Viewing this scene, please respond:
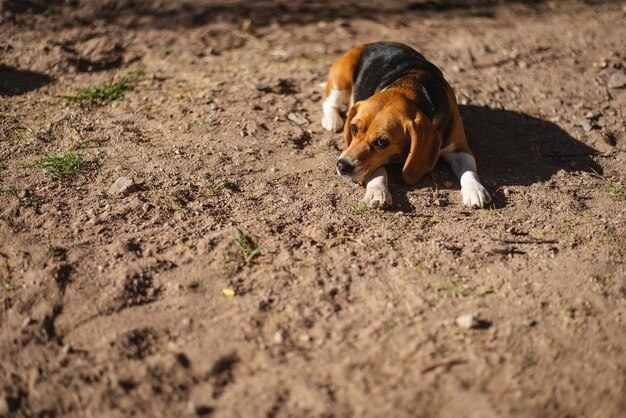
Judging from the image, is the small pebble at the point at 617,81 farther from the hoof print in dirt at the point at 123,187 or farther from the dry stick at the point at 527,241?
the hoof print in dirt at the point at 123,187

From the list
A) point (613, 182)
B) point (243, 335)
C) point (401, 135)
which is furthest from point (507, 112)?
point (243, 335)

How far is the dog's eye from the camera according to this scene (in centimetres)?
454

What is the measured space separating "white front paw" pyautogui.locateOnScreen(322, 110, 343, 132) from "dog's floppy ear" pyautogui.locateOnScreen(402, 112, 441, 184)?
3.52 feet

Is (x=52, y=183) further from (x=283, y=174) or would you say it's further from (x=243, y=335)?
(x=243, y=335)

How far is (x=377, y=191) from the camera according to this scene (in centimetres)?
450

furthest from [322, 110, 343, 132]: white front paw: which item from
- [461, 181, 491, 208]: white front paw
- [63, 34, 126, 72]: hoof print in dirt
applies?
[63, 34, 126, 72]: hoof print in dirt

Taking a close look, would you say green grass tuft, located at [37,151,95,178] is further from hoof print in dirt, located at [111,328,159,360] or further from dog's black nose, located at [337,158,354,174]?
dog's black nose, located at [337,158,354,174]

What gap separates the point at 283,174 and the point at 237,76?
6.60 ft

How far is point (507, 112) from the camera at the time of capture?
5.96 metres

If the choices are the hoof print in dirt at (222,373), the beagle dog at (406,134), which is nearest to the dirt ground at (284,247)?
the hoof print in dirt at (222,373)

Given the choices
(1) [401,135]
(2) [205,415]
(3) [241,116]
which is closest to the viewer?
(2) [205,415]

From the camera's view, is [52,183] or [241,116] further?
[241,116]

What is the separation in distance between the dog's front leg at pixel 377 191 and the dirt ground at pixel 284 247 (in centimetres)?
7

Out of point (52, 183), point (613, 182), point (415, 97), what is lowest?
point (613, 182)
